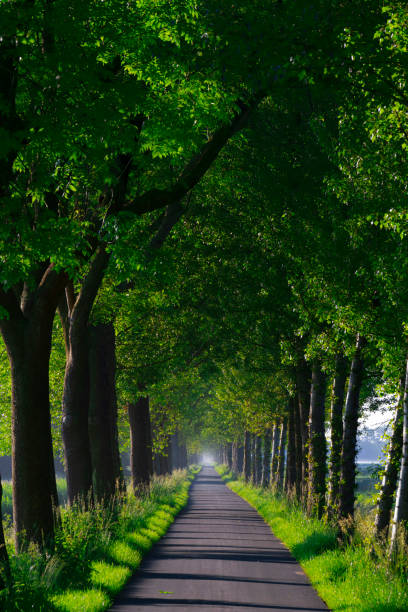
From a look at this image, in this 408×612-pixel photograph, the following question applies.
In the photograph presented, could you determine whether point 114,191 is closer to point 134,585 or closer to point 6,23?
point 6,23

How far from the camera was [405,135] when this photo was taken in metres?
10.4

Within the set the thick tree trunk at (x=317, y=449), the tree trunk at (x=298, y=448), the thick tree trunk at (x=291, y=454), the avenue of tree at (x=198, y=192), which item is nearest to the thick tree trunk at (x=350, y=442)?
the avenue of tree at (x=198, y=192)

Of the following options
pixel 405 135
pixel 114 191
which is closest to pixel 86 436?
pixel 114 191

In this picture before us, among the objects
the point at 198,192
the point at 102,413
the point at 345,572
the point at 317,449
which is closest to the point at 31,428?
the point at 345,572

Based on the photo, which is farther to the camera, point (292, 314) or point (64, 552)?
point (292, 314)

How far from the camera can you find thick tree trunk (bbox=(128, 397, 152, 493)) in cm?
3031

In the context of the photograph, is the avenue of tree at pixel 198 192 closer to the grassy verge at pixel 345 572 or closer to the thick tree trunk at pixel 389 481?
the thick tree trunk at pixel 389 481

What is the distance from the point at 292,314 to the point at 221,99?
11755 mm

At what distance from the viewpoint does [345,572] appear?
11.2 metres

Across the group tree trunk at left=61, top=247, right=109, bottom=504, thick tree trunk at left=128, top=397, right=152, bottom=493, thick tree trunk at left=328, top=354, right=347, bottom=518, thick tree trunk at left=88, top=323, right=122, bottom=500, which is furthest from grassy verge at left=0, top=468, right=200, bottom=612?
thick tree trunk at left=128, top=397, right=152, bottom=493

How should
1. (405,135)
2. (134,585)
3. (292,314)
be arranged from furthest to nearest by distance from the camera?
(292,314) < (134,585) < (405,135)

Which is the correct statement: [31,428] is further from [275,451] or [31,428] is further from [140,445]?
[275,451]

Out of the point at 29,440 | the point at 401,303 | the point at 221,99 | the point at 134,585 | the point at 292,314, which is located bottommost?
Result: the point at 134,585

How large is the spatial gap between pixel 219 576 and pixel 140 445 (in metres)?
18.6
